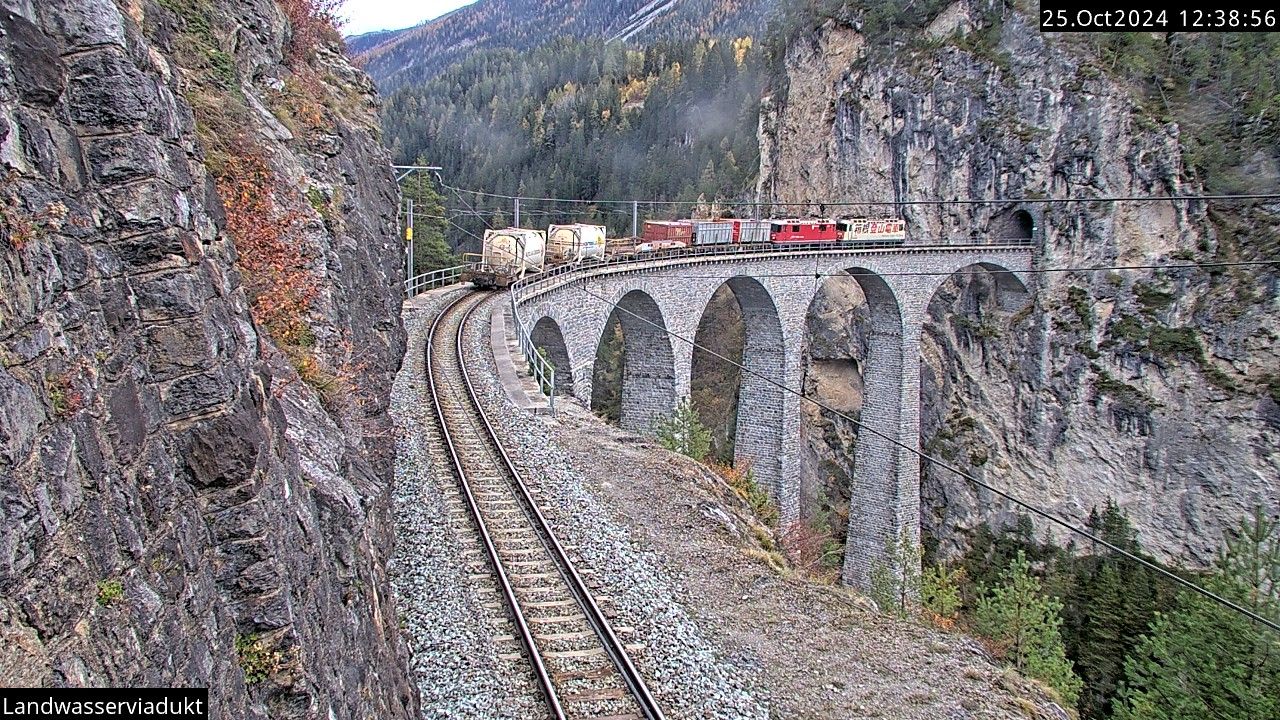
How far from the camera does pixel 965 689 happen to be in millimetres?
10195

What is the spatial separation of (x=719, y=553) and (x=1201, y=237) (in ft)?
131

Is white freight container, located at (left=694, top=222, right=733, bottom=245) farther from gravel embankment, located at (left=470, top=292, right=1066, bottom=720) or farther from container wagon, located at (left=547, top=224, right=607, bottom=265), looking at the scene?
gravel embankment, located at (left=470, top=292, right=1066, bottom=720)

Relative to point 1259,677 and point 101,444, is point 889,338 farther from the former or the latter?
point 101,444

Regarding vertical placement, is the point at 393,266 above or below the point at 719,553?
above

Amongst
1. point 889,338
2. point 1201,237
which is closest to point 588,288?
point 889,338

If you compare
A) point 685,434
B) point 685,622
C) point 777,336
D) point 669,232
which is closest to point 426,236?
point 669,232

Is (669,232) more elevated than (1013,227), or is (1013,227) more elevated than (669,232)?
(1013,227)

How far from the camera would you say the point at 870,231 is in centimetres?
4084

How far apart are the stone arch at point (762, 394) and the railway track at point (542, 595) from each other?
2013 centimetres

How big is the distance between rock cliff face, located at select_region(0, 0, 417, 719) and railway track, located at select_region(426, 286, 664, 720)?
175cm

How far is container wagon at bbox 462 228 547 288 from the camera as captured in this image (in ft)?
103

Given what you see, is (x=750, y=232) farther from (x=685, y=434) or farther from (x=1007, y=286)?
(x=1007, y=286)

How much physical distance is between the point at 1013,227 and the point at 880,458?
1759 cm

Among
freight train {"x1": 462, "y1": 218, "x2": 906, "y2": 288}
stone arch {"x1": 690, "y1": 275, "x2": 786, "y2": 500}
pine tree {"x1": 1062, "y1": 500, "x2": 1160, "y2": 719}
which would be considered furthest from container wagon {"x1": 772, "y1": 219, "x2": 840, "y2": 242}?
pine tree {"x1": 1062, "y1": 500, "x2": 1160, "y2": 719}
